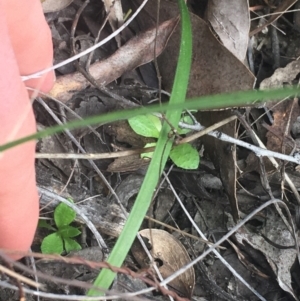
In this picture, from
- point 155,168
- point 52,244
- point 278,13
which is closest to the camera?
point 155,168

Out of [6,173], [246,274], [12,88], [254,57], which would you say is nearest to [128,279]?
[246,274]

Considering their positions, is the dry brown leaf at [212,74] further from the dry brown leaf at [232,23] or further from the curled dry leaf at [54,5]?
the curled dry leaf at [54,5]

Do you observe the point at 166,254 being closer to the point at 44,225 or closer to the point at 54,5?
the point at 44,225

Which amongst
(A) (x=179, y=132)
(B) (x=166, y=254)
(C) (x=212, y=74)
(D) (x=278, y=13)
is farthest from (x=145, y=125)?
(D) (x=278, y=13)

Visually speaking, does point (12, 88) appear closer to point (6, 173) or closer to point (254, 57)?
point (6, 173)

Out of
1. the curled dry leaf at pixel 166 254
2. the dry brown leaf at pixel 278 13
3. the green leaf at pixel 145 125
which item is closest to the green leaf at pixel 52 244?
the curled dry leaf at pixel 166 254

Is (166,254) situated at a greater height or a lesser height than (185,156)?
lesser

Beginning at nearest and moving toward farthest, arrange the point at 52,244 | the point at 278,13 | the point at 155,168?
1. the point at 155,168
2. the point at 52,244
3. the point at 278,13
